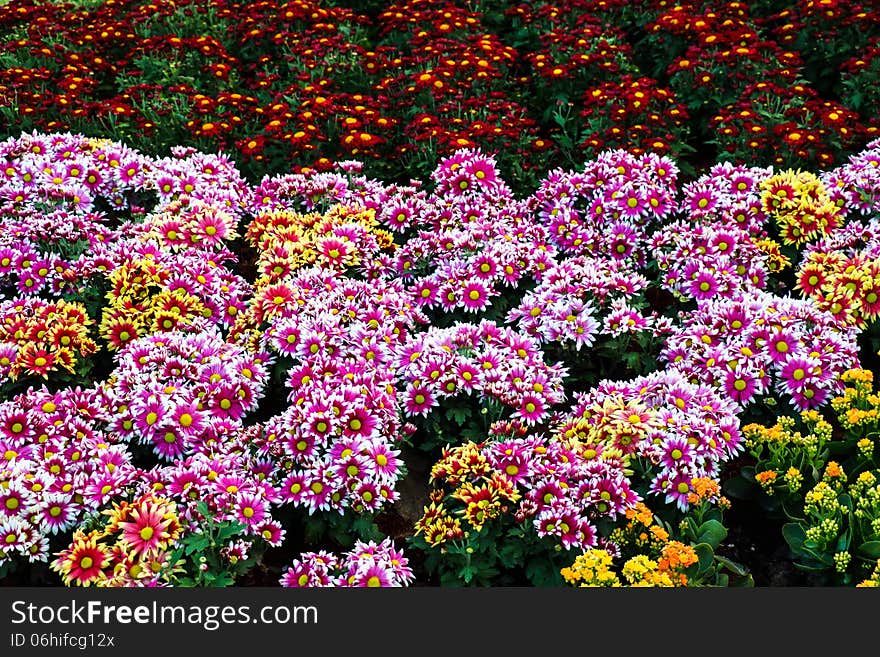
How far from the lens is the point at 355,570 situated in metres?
3.41

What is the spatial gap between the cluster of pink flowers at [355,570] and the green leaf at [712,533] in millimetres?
1123

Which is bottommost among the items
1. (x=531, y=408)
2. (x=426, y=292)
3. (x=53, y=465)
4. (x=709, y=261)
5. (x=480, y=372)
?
(x=53, y=465)

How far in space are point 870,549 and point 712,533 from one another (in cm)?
56

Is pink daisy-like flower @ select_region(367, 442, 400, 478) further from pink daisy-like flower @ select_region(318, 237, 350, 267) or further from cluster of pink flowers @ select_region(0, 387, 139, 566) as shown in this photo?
pink daisy-like flower @ select_region(318, 237, 350, 267)

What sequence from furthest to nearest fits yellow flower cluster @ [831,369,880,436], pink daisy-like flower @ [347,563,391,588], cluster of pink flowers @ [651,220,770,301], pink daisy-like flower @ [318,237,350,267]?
1. pink daisy-like flower @ [318,237,350,267]
2. cluster of pink flowers @ [651,220,770,301]
3. yellow flower cluster @ [831,369,880,436]
4. pink daisy-like flower @ [347,563,391,588]

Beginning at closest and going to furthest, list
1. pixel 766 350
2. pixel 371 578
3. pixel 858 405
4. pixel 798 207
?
1. pixel 371 578
2. pixel 858 405
3. pixel 766 350
4. pixel 798 207

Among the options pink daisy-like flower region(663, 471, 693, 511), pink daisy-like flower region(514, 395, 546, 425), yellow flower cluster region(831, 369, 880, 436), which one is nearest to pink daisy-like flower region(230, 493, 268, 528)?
pink daisy-like flower region(514, 395, 546, 425)

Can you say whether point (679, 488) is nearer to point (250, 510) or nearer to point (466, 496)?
point (466, 496)

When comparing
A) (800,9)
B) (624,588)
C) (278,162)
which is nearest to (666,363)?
(624,588)

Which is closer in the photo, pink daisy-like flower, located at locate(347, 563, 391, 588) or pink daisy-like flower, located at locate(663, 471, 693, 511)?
pink daisy-like flower, located at locate(347, 563, 391, 588)

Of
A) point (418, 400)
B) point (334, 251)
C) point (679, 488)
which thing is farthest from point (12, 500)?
point (679, 488)

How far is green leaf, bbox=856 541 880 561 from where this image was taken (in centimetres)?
342

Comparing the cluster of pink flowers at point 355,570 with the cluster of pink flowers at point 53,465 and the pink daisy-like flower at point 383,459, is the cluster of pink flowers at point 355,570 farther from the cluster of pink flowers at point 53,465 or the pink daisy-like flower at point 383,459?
the cluster of pink flowers at point 53,465

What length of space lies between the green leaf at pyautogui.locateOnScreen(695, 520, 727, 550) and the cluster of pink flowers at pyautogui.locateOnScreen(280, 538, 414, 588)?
112cm
